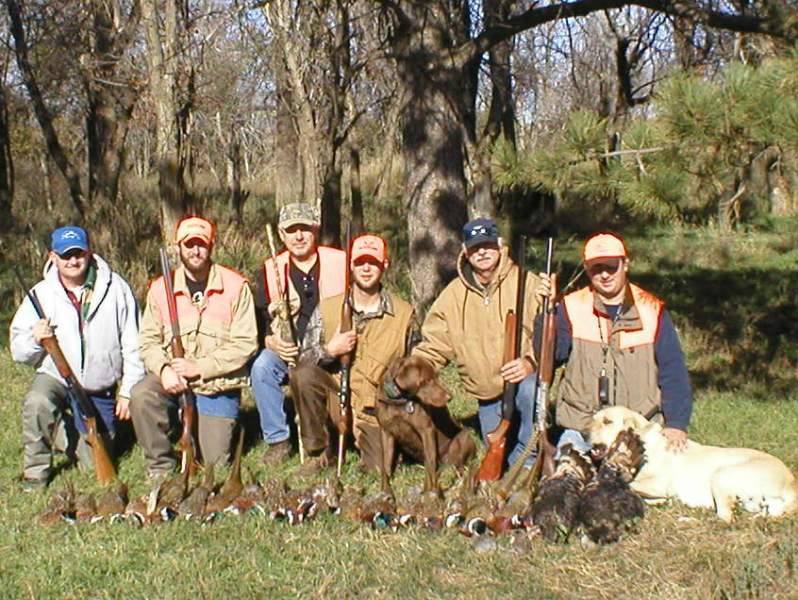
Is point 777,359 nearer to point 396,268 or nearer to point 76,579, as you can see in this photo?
point 396,268

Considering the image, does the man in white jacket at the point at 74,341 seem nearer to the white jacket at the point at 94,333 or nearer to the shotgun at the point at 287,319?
the white jacket at the point at 94,333

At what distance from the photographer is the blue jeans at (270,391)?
23.6 ft

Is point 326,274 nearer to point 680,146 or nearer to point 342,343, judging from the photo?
point 342,343

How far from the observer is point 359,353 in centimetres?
698

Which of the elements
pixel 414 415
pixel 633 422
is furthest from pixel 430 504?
pixel 633 422

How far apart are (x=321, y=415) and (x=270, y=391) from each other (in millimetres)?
390

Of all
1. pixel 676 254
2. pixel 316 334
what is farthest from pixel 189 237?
pixel 676 254

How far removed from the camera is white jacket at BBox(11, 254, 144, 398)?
6.89 meters

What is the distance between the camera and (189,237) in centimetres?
685

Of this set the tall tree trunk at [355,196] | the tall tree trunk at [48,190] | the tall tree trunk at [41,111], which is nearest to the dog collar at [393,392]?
the tall tree trunk at [355,196]

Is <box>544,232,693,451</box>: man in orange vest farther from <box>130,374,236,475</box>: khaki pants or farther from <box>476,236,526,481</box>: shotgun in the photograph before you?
<box>130,374,236,475</box>: khaki pants

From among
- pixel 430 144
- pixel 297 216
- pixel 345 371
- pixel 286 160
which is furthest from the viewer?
pixel 286 160

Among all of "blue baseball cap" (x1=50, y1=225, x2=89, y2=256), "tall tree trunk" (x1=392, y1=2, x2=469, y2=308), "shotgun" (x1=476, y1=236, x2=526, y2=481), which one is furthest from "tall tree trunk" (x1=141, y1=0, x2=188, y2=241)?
"shotgun" (x1=476, y1=236, x2=526, y2=481)

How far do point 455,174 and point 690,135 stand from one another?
408 centimetres
